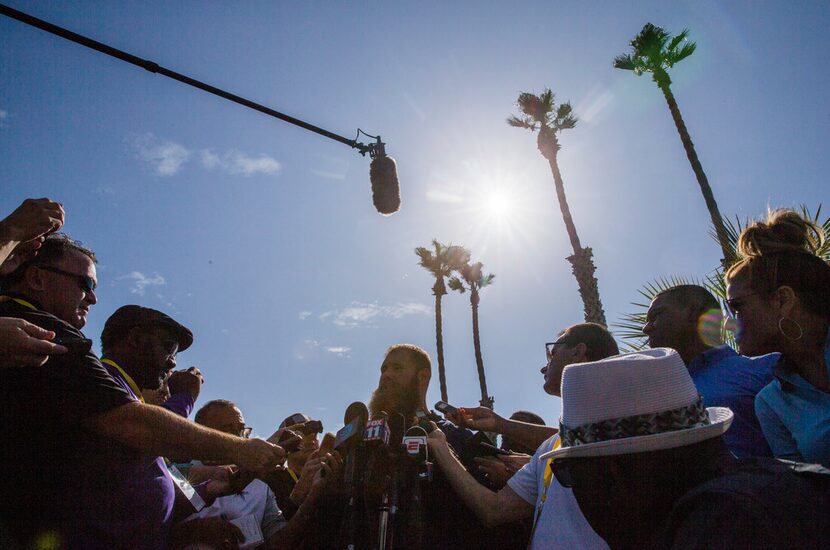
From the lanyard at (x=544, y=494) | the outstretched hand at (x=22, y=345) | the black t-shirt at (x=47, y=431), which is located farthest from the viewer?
the lanyard at (x=544, y=494)

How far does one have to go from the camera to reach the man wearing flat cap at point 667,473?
1174 millimetres

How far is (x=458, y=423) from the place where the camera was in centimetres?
362

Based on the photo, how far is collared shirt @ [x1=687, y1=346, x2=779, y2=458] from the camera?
2.69 meters

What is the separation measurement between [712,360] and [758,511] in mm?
2476

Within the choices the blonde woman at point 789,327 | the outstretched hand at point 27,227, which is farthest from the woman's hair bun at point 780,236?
the outstretched hand at point 27,227

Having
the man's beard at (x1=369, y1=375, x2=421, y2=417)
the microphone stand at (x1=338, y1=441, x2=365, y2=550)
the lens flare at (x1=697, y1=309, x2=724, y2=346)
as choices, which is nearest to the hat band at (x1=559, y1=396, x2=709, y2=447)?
the microphone stand at (x1=338, y1=441, x2=365, y2=550)

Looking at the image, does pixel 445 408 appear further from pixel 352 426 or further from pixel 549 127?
pixel 549 127

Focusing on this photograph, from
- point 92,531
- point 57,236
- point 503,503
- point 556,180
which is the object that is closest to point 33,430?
point 92,531

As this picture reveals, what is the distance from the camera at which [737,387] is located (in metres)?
2.94

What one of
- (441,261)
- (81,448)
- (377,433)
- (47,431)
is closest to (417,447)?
(377,433)

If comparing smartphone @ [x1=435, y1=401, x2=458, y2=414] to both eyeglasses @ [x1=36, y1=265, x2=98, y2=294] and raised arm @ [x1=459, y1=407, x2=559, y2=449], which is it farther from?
eyeglasses @ [x1=36, y1=265, x2=98, y2=294]

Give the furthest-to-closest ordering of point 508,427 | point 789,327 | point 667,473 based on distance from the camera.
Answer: point 508,427
point 789,327
point 667,473

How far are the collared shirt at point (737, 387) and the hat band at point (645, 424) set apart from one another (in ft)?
3.98

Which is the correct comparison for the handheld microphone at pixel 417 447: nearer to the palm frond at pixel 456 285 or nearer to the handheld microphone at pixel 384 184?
the handheld microphone at pixel 384 184
